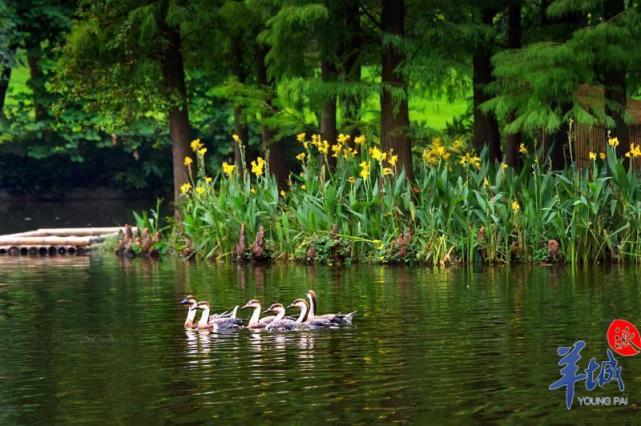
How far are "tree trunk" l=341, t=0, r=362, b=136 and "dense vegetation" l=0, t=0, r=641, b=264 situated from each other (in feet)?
0.24

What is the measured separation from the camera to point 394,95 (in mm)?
30328

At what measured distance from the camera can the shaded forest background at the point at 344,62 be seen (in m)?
28.3

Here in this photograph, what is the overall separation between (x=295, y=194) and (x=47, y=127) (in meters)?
26.9

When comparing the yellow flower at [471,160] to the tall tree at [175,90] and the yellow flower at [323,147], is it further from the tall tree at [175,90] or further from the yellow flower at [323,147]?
the tall tree at [175,90]

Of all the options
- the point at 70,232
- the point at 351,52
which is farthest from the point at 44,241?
the point at 351,52

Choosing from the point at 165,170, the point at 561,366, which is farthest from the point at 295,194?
the point at 165,170

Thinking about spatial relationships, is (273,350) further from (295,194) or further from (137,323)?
(295,194)

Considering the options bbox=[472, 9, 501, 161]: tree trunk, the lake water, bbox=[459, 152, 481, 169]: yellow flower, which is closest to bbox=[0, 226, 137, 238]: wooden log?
bbox=[472, 9, 501, 161]: tree trunk

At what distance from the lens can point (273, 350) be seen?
17469 millimetres

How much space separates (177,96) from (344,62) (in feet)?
16.4

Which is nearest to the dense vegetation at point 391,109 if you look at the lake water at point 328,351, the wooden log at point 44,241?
→ the lake water at point 328,351

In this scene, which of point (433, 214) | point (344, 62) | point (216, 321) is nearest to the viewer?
point (216, 321)

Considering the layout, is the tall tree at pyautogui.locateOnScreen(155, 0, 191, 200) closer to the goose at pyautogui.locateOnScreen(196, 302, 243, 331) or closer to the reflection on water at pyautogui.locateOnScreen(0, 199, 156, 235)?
the reflection on water at pyautogui.locateOnScreen(0, 199, 156, 235)

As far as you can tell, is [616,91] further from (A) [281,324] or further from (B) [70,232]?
(B) [70,232]
